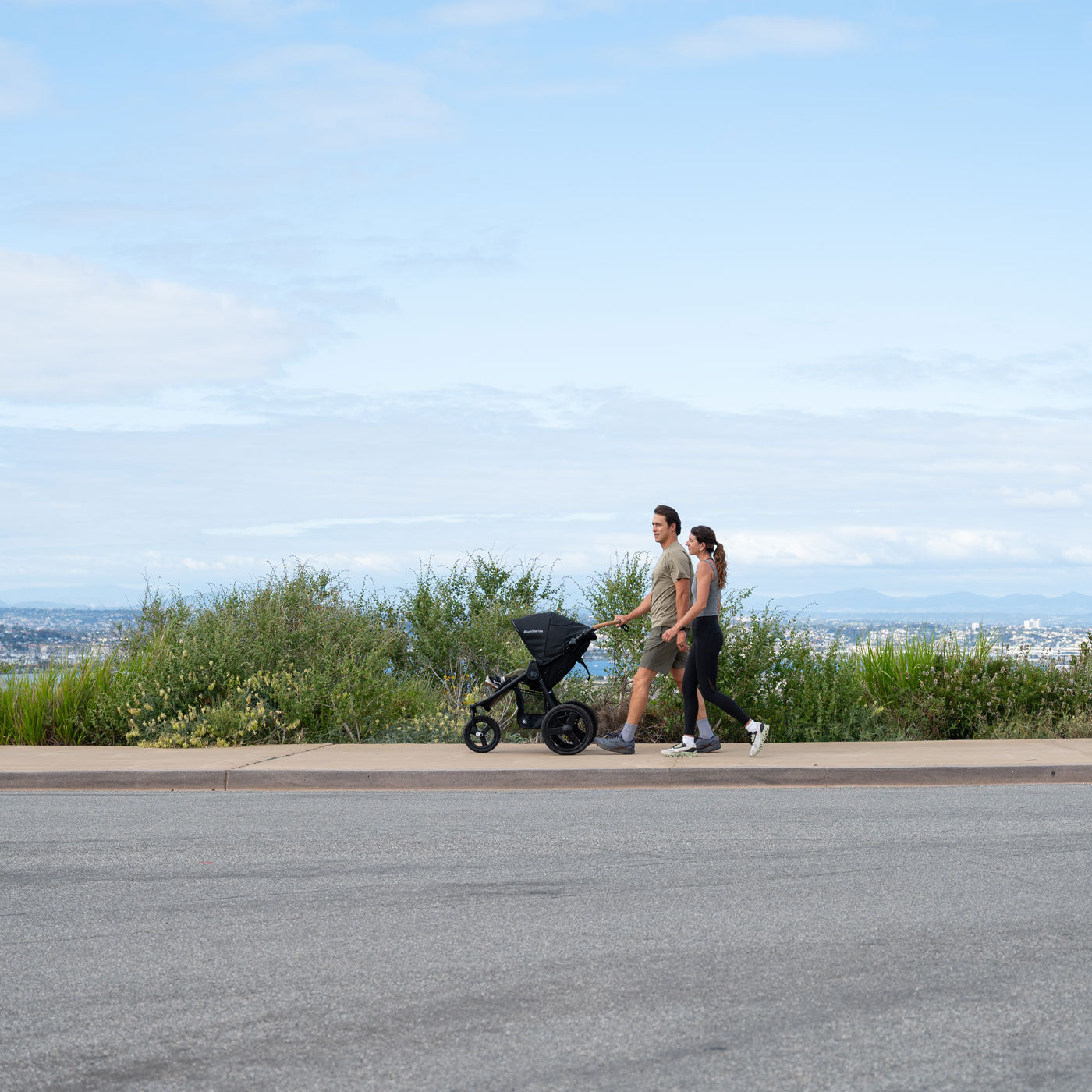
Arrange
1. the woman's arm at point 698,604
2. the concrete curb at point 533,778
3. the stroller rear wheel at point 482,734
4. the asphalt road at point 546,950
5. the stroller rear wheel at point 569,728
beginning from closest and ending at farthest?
the asphalt road at point 546,950
the concrete curb at point 533,778
the woman's arm at point 698,604
the stroller rear wheel at point 569,728
the stroller rear wheel at point 482,734

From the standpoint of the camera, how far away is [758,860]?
24.0 ft

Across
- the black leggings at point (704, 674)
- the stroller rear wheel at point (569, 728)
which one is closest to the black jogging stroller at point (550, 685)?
the stroller rear wheel at point (569, 728)

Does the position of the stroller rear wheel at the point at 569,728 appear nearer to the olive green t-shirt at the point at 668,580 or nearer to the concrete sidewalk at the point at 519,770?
the concrete sidewalk at the point at 519,770

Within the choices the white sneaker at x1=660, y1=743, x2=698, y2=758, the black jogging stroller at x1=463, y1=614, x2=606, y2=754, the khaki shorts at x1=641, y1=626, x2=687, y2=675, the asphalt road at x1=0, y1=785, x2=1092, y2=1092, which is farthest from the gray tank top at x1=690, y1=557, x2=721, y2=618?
the asphalt road at x1=0, y1=785, x2=1092, y2=1092

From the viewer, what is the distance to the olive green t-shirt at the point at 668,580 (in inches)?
443

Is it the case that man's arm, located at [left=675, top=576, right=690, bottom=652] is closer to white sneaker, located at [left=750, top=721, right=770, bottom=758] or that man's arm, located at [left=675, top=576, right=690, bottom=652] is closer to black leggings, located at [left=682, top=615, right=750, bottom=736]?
black leggings, located at [left=682, top=615, right=750, bottom=736]

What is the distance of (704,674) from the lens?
444 inches

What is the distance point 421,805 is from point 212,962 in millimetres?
4100

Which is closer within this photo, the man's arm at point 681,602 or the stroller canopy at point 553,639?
the man's arm at point 681,602

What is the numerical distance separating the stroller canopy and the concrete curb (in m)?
1.21

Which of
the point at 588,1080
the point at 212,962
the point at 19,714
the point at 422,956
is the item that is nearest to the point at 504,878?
the point at 422,956

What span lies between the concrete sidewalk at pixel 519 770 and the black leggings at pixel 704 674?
41cm

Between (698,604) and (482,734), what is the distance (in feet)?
8.21

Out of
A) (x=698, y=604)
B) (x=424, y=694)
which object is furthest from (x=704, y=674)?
→ (x=424, y=694)
